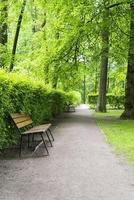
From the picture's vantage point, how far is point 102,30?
22219mm

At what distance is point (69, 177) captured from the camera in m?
7.57

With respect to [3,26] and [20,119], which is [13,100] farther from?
[3,26]

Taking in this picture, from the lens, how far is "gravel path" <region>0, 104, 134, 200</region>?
20.9ft

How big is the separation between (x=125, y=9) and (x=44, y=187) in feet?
58.1

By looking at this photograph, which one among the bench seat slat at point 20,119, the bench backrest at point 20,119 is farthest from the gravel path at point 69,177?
the bench seat slat at point 20,119

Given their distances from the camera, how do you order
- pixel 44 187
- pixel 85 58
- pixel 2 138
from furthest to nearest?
pixel 85 58 → pixel 2 138 → pixel 44 187

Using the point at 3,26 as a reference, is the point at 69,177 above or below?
below

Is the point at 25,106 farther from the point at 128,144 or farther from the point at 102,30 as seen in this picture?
the point at 102,30

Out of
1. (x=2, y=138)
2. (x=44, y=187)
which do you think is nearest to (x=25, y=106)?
(x=2, y=138)

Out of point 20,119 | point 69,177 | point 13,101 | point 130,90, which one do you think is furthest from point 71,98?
point 69,177

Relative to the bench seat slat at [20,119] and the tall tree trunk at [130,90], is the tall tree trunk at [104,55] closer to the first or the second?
the tall tree trunk at [130,90]

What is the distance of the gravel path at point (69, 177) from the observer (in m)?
6.37

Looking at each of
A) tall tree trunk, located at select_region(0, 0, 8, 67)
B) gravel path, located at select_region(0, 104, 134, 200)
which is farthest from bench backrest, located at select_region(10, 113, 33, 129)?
tall tree trunk, located at select_region(0, 0, 8, 67)

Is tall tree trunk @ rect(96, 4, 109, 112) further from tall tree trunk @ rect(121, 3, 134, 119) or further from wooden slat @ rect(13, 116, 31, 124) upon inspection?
wooden slat @ rect(13, 116, 31, 124)
